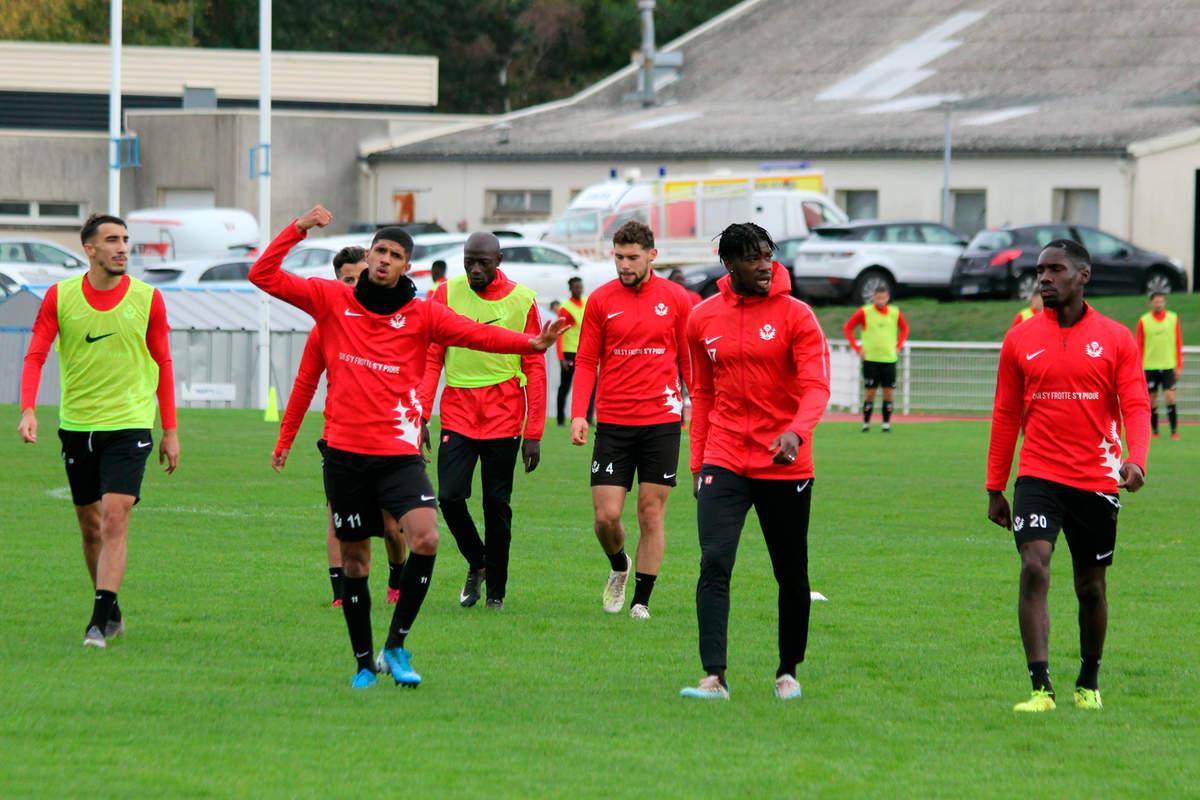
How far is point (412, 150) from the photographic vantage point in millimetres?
51562

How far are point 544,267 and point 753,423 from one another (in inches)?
1065

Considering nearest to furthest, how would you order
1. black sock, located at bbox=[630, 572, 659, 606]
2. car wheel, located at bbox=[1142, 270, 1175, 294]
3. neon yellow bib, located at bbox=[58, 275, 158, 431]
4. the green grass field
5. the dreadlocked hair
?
1. the dreadlocked hair
2. neon yellow bib, located at bbox=[58, 275, 158, 431]
3. black sock, located at bbox=[630, 572, 659, 606]
4. the green grass field
5. car wheel, located at bbox=[1142, 270, 1175, 294]

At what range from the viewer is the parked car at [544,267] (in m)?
34.4

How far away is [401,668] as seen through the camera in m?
8.13

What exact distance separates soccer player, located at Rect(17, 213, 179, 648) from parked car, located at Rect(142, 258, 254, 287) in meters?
27.2

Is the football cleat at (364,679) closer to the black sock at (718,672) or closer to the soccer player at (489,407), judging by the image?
the black sock at (718,672)

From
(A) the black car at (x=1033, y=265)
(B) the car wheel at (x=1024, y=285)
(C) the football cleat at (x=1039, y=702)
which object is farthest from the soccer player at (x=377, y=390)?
(B) the car wheel at (x=1024, y=285)

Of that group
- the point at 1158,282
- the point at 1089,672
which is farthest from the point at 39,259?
the point at 1089,672

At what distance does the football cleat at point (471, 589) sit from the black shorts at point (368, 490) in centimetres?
267

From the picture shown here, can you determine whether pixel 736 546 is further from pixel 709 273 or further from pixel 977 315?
pixel 977 315

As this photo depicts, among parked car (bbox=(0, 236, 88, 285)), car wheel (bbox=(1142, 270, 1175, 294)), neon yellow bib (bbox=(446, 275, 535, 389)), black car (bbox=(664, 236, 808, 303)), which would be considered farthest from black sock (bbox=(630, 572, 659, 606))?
car wheel (bbox=(1142, 270, 1175, 294))

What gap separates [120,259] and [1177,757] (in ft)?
17.4

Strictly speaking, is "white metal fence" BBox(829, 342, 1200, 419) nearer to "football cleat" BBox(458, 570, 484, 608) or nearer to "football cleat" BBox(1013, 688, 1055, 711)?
"football cleat" BBox(458, 570, 484, 608)

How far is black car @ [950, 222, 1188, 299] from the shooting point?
121 ft
